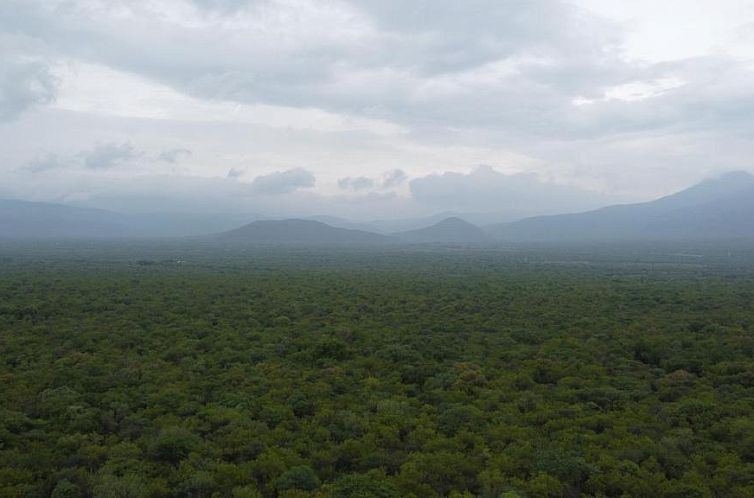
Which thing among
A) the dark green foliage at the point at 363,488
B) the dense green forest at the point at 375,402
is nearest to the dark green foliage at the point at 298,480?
the dense green forest at the point at 375,402

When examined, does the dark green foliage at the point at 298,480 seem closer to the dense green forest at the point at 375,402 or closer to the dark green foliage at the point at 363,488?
the dense green forest at the point at 375,402

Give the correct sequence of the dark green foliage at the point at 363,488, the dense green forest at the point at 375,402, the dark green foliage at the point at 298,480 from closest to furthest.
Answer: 1. the dark green foliage at the point at 363,488
2. the dark green foliage at the point at 298,480
3. the dense green forest at the point at 375,402

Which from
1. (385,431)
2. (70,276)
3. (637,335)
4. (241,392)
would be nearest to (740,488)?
(385,431)

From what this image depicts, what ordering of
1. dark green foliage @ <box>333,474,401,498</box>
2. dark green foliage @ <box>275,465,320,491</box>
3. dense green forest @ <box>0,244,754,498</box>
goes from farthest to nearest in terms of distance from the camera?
1. dense green forest @ <box>0,244,754,498</box>
2. dark green foliage @ <box>275,465,320,491</box>
3. dark green foliage @ <box>333,474,401,498</box>

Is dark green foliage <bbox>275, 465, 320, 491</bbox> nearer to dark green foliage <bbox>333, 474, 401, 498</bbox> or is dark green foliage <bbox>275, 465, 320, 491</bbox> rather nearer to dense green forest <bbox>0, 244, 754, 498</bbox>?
dense green forest <bbox>0, 244, 754, 498</bbox>

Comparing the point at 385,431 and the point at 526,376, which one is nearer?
the point at 385,431

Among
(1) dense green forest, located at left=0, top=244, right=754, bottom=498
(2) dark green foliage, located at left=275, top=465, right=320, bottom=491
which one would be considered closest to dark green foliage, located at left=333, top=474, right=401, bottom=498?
(1) dense green forest, located at left=0, top=244, right=754, bottom=498

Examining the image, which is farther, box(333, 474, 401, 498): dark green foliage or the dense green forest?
the dense green forest

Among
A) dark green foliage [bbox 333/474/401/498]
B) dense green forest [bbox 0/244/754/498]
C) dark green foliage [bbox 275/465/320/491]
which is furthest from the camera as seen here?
dense green forest [bbox 0/244/754/498]

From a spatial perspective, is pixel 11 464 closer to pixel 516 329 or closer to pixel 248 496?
pixel 248 496
